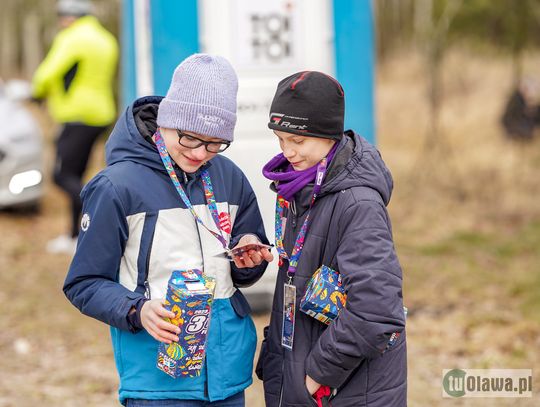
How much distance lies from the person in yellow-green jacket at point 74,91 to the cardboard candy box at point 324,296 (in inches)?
217

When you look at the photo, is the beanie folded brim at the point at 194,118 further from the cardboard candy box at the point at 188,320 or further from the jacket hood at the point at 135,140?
the cardboard candy box at the point at 188,320

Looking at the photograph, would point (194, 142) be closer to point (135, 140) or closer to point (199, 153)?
point (199, 153)

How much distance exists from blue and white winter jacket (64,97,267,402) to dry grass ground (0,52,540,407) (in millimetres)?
2021

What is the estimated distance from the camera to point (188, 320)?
8.04 feet

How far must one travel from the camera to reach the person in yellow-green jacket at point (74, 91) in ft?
25.6

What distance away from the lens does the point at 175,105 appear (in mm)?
2600

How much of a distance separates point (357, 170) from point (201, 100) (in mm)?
488

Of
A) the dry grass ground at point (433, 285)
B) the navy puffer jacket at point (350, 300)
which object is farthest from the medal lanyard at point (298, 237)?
the dry grass ground at point (433, 285)

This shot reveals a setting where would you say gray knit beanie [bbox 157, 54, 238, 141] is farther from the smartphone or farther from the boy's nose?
the smartphone

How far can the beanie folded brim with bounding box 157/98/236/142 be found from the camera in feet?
8.48

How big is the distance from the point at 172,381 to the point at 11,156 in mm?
6037

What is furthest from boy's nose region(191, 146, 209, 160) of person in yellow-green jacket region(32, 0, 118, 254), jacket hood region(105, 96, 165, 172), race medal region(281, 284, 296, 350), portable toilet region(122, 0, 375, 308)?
person in yellow-green jacket region(32, 0, 118, 254)

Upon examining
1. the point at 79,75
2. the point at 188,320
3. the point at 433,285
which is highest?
→ the point at 188,320

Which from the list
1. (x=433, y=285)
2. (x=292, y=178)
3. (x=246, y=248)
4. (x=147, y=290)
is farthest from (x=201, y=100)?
(x=433, y=285)
